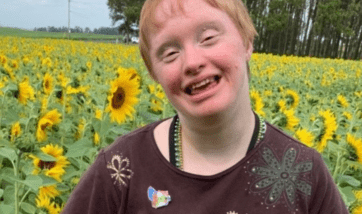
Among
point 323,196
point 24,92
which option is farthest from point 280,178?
point 24,92

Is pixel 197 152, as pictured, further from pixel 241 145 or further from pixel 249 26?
pixel 249 26

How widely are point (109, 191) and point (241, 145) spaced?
0.38m

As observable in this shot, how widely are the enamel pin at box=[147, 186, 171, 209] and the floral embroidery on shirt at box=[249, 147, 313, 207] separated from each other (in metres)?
0.23

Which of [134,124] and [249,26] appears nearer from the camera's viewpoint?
[249,26]

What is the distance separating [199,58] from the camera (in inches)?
46.8

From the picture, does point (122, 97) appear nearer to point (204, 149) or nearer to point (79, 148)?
point (79, 148)

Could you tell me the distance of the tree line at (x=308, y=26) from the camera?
4123 centimetres

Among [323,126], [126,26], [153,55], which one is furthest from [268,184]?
[126,26]

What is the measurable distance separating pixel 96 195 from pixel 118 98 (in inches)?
28.4

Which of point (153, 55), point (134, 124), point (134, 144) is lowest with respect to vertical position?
point (134, 124)

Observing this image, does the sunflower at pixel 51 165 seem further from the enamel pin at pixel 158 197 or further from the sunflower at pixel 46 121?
the enamel pin at pixel 158 197

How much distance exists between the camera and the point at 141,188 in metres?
1.35

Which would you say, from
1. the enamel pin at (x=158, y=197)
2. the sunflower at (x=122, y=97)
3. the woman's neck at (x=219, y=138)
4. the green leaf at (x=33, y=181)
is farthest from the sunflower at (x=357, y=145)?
the green leaf at (x=33, y=181)

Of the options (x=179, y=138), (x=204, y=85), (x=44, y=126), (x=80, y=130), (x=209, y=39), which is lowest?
(x=80, y=130)
